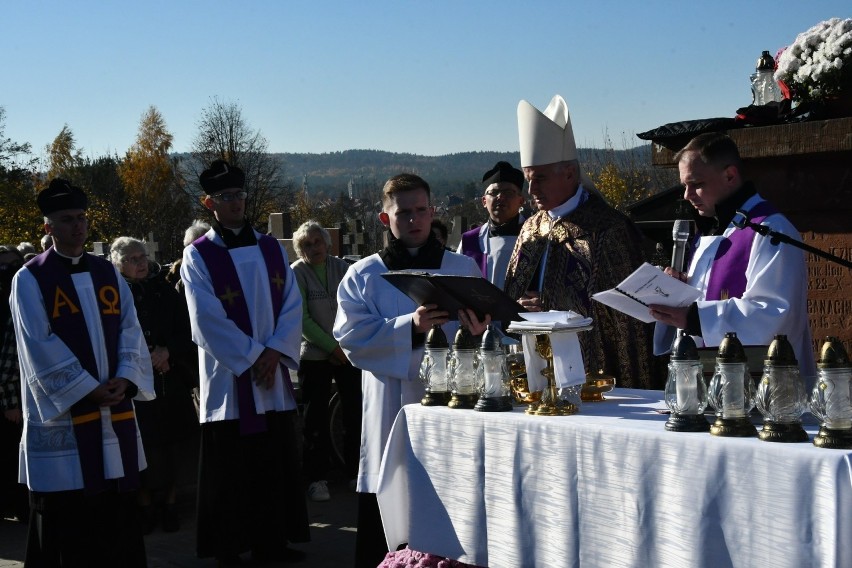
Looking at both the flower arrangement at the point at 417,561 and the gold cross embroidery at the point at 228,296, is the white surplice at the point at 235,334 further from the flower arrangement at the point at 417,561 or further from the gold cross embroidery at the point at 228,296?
the flower arrangement at the point at 417,561

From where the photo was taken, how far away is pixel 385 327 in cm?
520

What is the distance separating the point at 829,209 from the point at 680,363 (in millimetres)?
2928

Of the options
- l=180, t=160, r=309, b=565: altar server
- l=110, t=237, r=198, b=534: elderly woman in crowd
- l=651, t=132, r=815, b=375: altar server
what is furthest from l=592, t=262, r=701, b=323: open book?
l=110, t=237, r=198, b=534: elderly woman in crowd

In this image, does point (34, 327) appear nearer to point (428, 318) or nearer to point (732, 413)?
point (428, 318)

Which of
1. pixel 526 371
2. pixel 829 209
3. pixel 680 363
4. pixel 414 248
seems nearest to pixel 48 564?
pixel 414 248

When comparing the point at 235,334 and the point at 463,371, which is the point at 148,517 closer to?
the point at 235,334

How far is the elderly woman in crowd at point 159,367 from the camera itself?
7.88 m

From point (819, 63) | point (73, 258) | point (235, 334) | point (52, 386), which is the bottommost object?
point (52, 386)

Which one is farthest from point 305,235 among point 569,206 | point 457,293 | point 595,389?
point 595,389

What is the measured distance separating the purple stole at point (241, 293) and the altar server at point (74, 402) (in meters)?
0.76

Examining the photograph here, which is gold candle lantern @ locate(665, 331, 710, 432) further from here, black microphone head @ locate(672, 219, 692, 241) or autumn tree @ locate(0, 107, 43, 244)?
autumn tree @ locate(0, 107, 43, 244)

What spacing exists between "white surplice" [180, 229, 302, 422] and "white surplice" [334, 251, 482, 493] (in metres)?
1.41

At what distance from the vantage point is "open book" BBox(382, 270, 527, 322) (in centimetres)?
436

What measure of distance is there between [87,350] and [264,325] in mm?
1211
